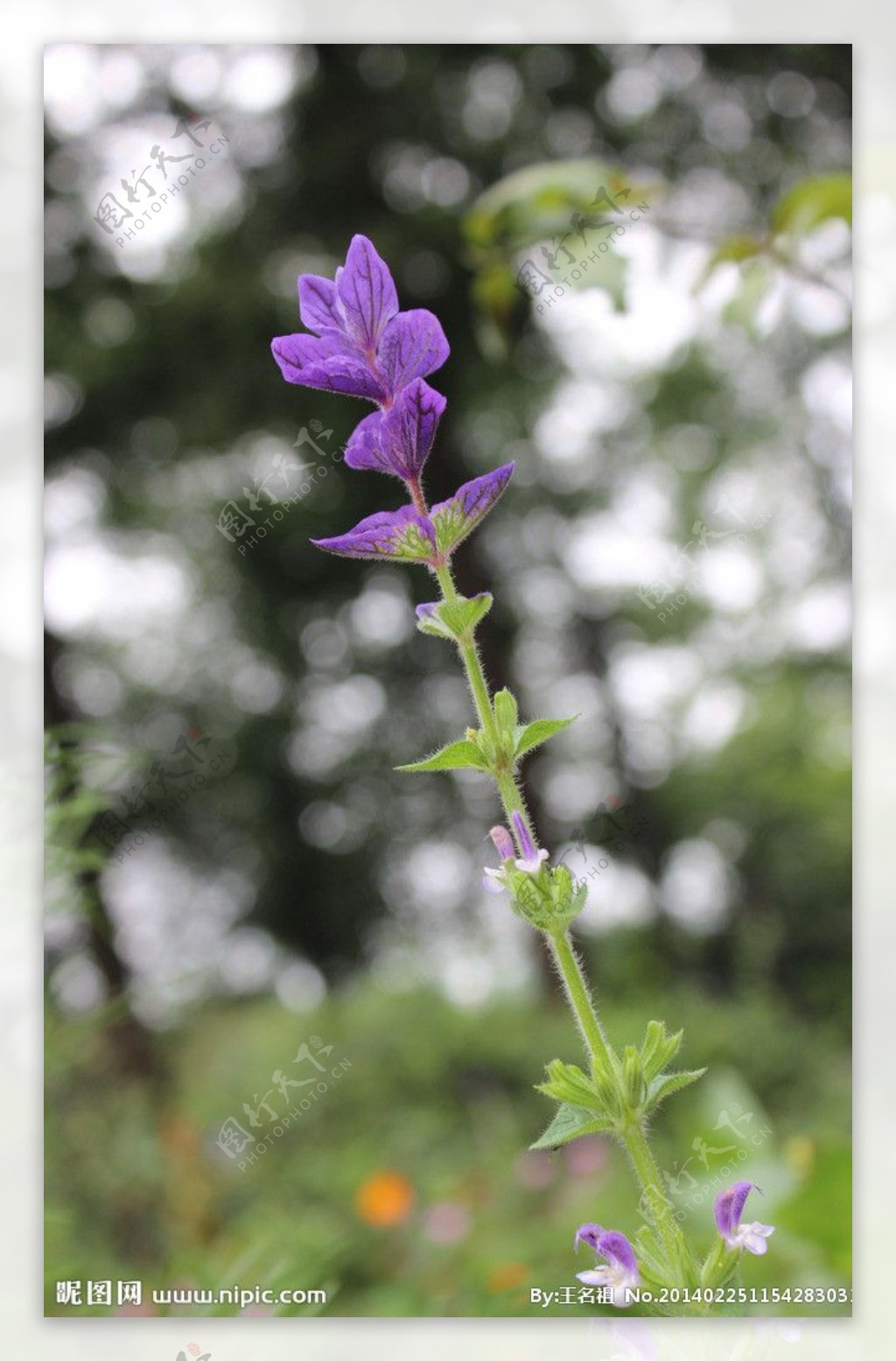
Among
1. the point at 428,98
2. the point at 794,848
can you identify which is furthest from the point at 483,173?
the point at 794,848

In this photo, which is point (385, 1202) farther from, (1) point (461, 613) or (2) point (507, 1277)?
(1) point (461, 613)

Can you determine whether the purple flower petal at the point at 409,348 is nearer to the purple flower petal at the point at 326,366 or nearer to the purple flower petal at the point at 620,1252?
the purple flower petal at the point at 326,366

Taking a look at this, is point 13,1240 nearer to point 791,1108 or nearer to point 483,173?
point 791,1108
